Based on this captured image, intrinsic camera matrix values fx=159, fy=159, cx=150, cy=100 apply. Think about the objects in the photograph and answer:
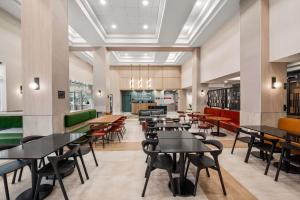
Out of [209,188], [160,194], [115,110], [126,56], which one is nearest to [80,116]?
[160,194]

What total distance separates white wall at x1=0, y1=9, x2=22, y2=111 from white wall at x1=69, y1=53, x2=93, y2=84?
12.9 ft

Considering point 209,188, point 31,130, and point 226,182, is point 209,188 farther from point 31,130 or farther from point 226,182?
point 31,130

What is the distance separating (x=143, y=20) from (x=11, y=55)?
569 centimetres

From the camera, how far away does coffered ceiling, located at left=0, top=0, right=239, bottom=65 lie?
568 cm

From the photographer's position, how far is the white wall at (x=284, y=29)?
359 cm

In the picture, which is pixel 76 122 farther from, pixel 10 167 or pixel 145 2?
pixel 145 2

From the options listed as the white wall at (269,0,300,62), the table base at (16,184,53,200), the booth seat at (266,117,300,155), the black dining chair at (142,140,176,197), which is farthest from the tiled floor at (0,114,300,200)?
the white wall at (269,0,300,62)

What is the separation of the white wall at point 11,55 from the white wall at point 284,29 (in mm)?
9001

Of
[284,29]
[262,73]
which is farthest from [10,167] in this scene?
[284,29]

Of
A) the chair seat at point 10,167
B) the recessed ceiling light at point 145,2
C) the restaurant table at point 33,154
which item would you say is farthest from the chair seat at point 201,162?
the recessed ceiling light at point 145,2

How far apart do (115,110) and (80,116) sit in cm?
917

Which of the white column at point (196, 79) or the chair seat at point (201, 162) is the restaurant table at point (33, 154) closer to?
the chair seat at point (201, 162)

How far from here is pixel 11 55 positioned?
6.42 meters

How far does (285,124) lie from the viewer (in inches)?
164
